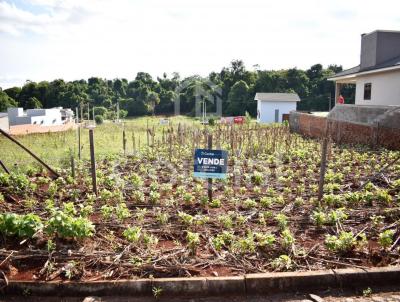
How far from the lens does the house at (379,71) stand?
14.9 metres

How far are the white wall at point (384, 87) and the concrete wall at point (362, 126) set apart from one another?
2574 millimetres

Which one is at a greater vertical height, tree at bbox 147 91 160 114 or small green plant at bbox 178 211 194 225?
tree at bbox 147 91 160 114

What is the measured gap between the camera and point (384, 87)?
611 inches

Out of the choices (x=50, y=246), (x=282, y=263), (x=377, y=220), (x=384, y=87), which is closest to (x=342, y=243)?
(x=282, y=263)

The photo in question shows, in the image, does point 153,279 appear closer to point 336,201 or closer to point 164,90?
point 336,201

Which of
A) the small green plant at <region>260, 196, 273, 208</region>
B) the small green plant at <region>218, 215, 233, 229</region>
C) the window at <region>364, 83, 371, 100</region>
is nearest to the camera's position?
the small green plant at <region>218, 215, 233, 229</region>

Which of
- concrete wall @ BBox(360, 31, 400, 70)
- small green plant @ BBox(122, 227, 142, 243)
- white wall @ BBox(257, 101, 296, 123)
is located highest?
concrete wall @ BBox(360, 31, 400, 70)

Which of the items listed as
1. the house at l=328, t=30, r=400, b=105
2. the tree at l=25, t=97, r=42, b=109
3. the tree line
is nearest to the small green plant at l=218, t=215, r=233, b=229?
the house at l=328, t=30, r=400, b=105

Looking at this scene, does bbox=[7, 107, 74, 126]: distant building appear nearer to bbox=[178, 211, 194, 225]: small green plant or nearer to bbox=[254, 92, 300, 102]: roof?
bbox=[254, 92, 300, 102]: roof

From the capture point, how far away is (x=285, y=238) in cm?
378

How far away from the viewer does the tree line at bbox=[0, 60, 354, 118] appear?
141 ft

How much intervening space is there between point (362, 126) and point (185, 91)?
136 ft

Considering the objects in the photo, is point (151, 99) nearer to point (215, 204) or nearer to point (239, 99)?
point (239, 99)

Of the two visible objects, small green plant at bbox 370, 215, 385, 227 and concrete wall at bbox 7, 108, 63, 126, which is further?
concrete wall at bbox 7, 108, 63, 126
